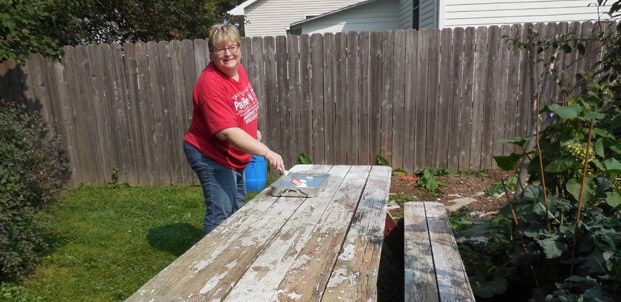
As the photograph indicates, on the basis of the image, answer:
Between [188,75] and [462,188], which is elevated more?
[188,75]

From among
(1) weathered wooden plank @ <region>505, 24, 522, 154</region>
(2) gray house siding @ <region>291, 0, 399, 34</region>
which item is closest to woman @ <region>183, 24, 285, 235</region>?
(1) weathered wooden plank @ <region>505, 24, 522, 154</region>

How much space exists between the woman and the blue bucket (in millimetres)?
2198

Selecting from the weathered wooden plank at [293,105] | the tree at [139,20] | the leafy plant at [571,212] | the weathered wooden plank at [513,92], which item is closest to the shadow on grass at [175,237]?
the weathered wooden plank at [293,105]

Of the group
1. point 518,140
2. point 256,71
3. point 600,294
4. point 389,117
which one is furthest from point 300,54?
point 600,294

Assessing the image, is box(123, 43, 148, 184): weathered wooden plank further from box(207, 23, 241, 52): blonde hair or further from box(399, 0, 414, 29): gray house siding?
box(399, 0, 414, 29): gray house siding

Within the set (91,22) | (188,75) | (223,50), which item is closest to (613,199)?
(223,50)

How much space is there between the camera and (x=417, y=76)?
5559 mm

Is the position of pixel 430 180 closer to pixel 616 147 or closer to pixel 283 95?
pixel 283 95

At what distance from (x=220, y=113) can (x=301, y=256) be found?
114 cm

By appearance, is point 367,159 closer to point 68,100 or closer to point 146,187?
point 146,187

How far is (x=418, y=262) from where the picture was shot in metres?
2.23

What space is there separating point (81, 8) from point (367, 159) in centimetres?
563

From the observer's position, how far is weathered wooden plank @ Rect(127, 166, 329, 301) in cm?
142

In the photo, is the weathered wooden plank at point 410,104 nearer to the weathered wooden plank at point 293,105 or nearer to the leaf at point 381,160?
the leaf at point 381,160
